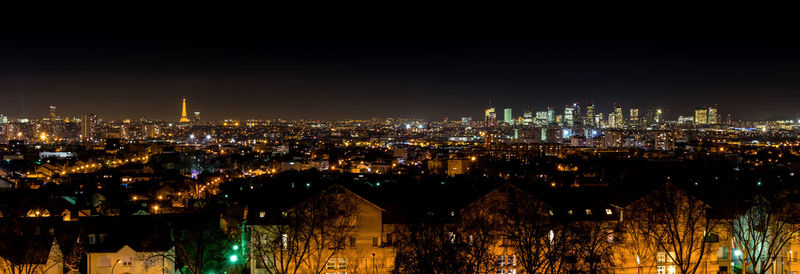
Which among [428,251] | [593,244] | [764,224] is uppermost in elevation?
[764,224]

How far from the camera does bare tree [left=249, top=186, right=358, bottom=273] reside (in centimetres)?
→ 1431

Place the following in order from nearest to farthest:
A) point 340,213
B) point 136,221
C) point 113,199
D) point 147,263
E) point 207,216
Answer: point 340,213 < point 147,263 < point 136,221 < point 207,216 < point 113,199

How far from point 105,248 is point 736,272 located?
17003 millimetres

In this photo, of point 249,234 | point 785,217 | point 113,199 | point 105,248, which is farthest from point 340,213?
point 113,199

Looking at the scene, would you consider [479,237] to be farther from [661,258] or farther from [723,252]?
[723,252]

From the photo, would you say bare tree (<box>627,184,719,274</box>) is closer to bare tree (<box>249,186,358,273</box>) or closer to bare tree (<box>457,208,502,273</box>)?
bare tree (<box>457,208,502,273</box>)

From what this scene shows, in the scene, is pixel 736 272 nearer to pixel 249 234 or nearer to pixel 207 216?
pixel 249 234

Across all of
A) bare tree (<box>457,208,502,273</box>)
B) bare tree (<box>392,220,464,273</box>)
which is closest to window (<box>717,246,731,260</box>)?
bare tree (<box>457,208,502,273</box>)

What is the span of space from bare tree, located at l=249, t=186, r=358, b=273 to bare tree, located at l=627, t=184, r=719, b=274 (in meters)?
6.90

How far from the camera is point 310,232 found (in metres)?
14.0

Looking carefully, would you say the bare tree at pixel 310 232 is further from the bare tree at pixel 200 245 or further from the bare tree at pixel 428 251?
the bare tree at pixel 428 251

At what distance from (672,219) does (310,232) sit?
8631mm

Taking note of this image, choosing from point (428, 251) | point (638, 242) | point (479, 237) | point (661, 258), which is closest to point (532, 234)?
point (479, 237)

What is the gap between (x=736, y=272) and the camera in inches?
710
